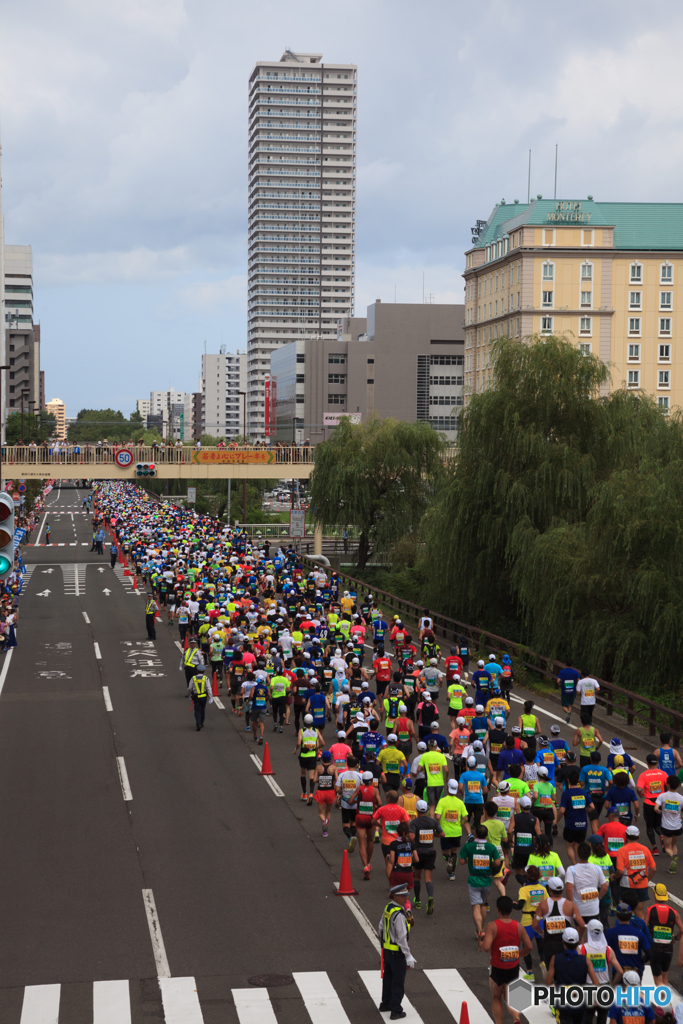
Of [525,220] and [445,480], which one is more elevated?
[525,220]

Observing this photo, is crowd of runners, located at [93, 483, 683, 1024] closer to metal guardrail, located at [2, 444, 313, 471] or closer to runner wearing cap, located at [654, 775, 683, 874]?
runner wearing cap, located at [654, 775, 683, 874]

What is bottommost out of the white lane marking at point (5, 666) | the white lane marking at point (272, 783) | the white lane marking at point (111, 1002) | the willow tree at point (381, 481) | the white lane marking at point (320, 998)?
the white lane marking at point (5, 666)

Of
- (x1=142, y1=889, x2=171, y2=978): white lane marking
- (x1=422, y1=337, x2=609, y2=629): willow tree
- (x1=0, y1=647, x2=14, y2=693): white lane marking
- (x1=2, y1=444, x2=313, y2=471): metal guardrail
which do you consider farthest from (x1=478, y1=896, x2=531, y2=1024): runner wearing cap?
(x1=2, y1=444, x2=313, y2=471): metal guardrail

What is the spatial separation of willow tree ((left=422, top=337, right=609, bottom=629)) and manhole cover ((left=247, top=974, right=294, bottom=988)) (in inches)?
899

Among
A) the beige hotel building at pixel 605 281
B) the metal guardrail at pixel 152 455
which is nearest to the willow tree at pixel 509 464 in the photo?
the metal guardrail at pixel 152 455

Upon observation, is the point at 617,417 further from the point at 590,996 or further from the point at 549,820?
the point at 590,996

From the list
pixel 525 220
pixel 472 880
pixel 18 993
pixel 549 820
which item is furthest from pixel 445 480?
pixel 525 220

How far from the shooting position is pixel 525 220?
96.4 meters

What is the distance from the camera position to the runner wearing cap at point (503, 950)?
9680 mm

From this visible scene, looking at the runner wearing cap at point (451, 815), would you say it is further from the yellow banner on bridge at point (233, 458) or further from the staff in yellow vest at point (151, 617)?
the yellow banner on bridge at point (233, 458)

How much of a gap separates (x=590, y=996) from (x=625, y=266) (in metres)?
94.0

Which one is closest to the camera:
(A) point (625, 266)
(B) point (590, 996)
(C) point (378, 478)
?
(B) point (590, 996)

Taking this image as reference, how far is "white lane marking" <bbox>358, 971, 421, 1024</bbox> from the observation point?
10.2 metres

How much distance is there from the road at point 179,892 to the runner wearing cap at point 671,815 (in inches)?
24.6
